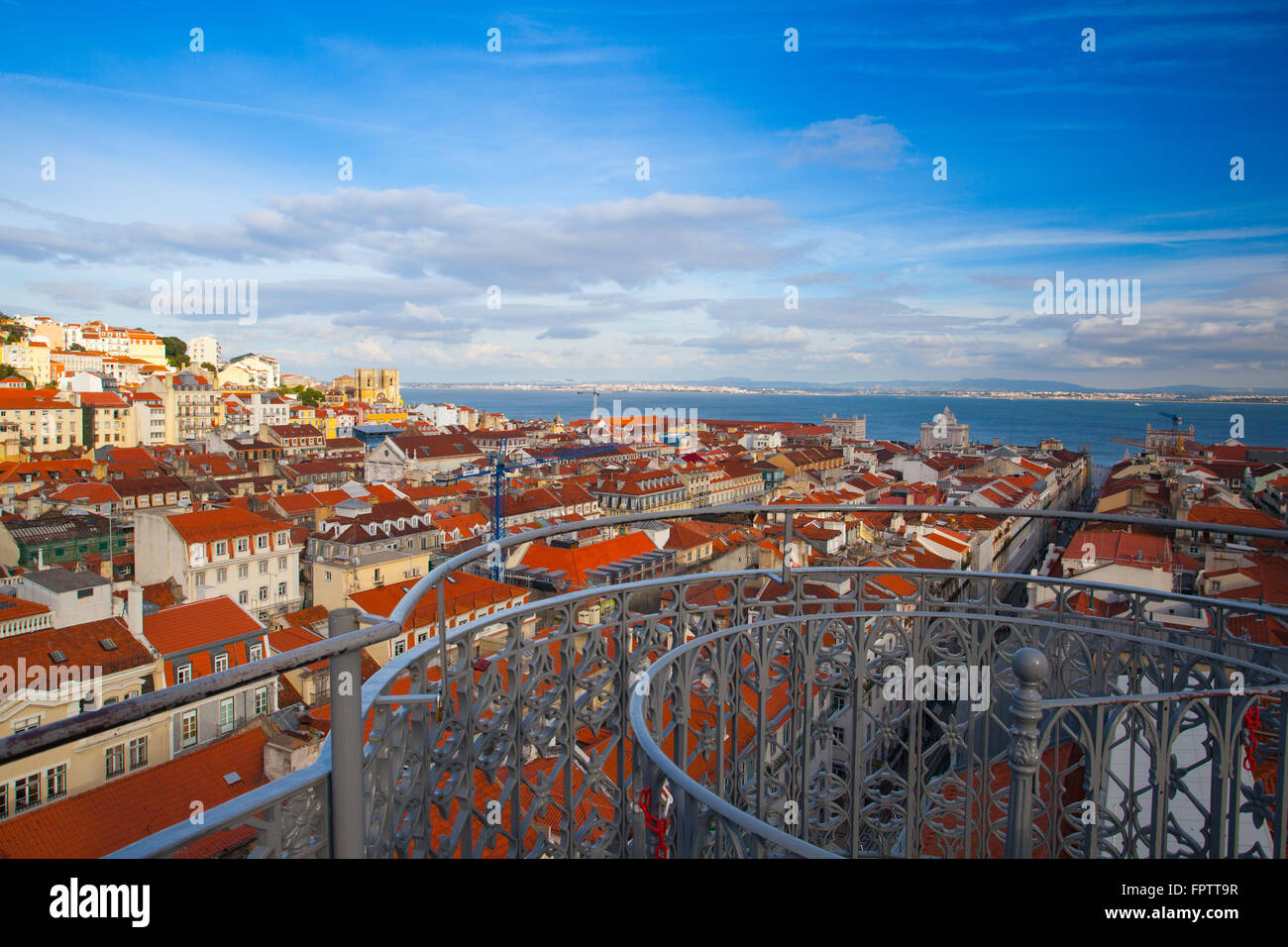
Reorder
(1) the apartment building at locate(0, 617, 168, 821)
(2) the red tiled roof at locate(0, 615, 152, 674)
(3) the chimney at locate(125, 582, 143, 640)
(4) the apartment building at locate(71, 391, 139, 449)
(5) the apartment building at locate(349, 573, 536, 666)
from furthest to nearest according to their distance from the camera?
(4) the apartment building at locate(71, 391, 139, 449) < (5) the apartment building at locate(349, 573, 536, 666) < (3) the chimney at locate(125, 582, 143, 640) < (2) the red tiled roof at locate(0, 615, 152, 674) < (1) the apartment building at locate(0, 617, 168, 821)

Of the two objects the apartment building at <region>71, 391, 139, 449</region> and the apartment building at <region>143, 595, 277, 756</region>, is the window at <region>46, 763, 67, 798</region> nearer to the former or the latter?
the apartment building at <region>143, 595, 277, 756</region>

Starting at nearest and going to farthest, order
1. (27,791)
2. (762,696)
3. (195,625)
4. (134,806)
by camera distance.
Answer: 1. (762,696)
2. (134,806)
3. (27,791)
4. (195,625)

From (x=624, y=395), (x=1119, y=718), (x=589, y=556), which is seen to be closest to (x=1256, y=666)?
(x=1119, y=718)

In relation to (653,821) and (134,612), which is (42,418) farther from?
(653,821)

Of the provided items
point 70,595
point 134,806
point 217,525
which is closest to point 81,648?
point 70,595

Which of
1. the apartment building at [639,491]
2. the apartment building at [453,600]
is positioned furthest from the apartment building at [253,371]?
the apartment building at [453,600]

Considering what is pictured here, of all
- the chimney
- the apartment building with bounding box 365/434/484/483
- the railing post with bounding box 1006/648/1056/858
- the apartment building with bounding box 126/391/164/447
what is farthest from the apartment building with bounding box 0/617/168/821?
the apartment building with bounding box 126/391/164/447

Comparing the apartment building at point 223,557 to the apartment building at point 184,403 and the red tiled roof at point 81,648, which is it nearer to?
the red tiled roof at point 81,648
